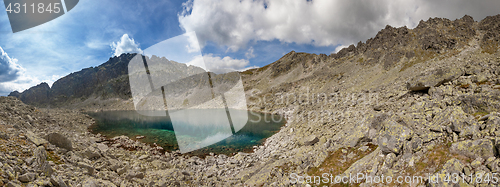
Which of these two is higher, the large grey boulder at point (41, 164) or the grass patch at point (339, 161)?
the large grey boulder at point (41, 164)

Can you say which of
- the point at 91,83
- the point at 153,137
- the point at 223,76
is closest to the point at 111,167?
the point at 153,137

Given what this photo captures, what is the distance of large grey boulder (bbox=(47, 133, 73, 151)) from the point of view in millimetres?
11001

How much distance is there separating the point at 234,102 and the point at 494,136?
96.1 meters

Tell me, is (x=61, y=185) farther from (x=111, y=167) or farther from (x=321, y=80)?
(x=321, y=80)

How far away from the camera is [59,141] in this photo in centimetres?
1135

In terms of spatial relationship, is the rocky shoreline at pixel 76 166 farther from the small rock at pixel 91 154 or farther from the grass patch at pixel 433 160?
the grass patch at pixel 433 160

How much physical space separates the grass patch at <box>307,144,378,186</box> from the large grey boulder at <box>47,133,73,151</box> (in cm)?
1636

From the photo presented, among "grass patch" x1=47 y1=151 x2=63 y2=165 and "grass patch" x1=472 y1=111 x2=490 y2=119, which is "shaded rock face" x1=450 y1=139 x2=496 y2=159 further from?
"grass patch" x1=47 y1=151 x2=63 y2=165

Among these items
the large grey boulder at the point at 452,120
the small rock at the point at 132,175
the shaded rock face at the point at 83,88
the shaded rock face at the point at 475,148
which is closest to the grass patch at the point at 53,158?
the small rock at the point at 132,175

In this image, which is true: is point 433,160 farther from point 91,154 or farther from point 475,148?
point 91,154

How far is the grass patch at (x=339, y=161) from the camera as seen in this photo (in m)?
12.1

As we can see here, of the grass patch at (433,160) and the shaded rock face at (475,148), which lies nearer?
the shaded rock face at (475,148)

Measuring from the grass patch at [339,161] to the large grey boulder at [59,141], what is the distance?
16.4 metres

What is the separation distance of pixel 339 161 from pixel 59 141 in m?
18.8
